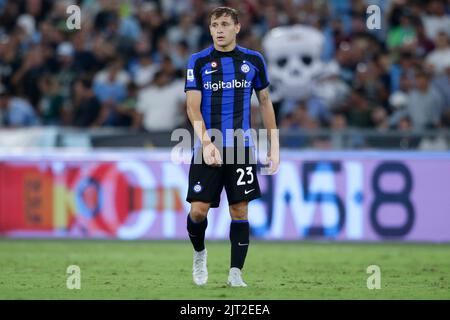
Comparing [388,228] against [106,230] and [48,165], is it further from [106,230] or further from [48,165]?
[48,165]

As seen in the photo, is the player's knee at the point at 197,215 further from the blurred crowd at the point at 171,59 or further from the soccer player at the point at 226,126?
the blurred crowd at the point at 171,59

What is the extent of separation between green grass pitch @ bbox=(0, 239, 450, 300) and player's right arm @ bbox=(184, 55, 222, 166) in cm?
114

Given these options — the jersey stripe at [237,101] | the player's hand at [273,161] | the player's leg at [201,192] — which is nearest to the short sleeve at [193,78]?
the jersey stripe at [237,101]

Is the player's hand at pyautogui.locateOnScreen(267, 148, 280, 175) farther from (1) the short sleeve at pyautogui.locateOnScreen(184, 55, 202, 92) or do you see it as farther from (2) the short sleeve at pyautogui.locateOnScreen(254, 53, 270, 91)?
(1) the short sleeve at pyautogui.locateOnScreen(184, 55, 202, 92)

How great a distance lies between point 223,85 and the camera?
9.42 metres

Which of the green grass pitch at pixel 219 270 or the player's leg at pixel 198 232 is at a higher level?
the player's leg at pixel 198 232

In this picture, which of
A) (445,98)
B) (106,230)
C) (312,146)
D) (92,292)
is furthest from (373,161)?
(92,292)

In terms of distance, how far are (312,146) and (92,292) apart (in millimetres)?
6980

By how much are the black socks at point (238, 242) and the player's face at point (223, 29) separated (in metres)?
1.59

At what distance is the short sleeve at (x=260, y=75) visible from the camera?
9531 mm

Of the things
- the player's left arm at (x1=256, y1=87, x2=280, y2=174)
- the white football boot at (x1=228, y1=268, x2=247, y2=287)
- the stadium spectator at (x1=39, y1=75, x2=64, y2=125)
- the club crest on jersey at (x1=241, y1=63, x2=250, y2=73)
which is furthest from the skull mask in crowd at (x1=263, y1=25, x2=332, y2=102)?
the white football boot at (x1=228, y1=268, x2=247, y2=287)

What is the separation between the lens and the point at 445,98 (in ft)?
55.0

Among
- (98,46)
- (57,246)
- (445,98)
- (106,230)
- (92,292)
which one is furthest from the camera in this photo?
(98,46)

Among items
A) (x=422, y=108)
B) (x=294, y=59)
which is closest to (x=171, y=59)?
(x=294, y=59)
